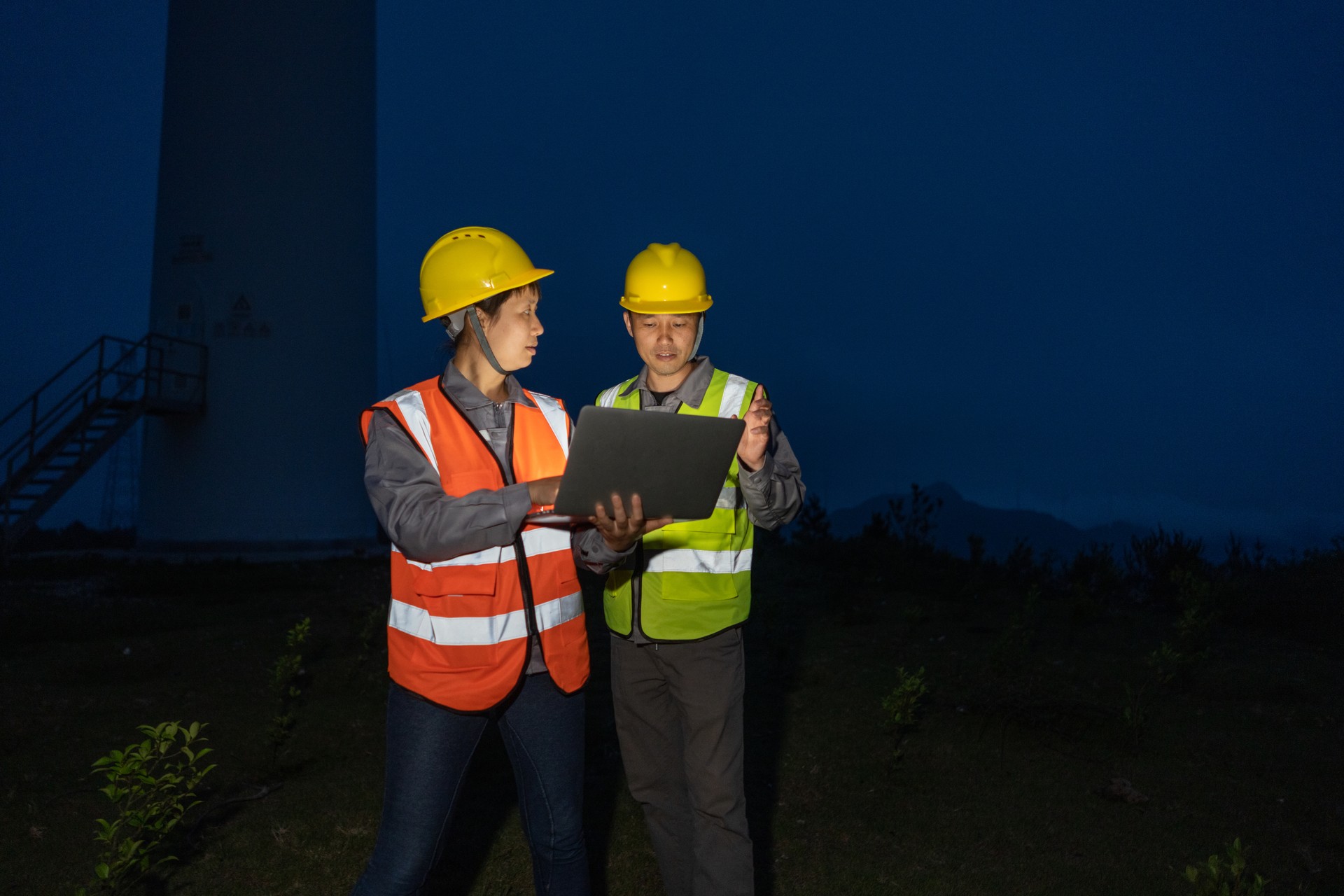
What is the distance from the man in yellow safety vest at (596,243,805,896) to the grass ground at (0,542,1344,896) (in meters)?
1.13

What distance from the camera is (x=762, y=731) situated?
18.9 feet

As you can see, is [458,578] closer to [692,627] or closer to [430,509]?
[430,509]

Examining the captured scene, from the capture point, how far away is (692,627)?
2910mm

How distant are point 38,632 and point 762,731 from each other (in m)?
6.66

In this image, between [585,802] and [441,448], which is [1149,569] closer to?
[585,802]

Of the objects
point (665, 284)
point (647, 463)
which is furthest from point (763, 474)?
point (665, 284)

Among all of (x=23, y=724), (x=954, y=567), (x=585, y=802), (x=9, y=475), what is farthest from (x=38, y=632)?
(x=954, y=567)

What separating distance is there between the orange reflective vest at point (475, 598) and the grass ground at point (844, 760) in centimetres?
193

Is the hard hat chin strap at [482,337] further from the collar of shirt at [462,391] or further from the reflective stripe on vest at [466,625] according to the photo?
the reflective stripe on vest at [466,625]

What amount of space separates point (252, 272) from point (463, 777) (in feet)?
52.4

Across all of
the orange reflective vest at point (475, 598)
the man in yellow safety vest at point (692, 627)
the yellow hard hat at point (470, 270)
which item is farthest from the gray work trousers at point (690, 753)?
the yellow hard hat at point (470, 270)

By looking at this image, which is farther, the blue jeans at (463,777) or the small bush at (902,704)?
the small bush at (902,704)

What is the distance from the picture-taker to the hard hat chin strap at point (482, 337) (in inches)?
98.3

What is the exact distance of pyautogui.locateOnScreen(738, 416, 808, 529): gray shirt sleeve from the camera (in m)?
2.80
